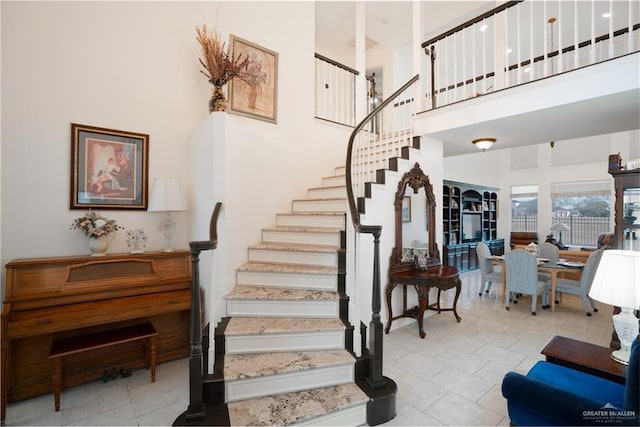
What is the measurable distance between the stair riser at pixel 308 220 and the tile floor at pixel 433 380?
161cm

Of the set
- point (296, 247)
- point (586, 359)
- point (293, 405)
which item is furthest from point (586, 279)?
point (293, 405)

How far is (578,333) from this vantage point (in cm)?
377

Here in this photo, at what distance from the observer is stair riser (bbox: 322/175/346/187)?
4219 millimetres

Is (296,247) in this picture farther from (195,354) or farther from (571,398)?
(571,398)

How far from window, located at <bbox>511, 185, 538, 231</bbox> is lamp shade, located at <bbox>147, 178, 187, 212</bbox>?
1024 centimetres

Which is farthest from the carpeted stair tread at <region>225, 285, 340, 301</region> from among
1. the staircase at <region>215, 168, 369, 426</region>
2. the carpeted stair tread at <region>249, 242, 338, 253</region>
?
the carpeted stair tread at <region>249, 242, 338, 253</region>

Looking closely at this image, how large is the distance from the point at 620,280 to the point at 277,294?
255cm

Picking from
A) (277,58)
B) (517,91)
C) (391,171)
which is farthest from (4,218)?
(517,91)

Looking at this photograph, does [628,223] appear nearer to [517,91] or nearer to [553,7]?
[517,91]

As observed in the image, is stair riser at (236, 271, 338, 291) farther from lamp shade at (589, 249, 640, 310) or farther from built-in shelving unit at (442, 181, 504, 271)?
built-in shelving unit at (442, 181, 504, 271)

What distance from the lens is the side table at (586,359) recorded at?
1899 millimetres

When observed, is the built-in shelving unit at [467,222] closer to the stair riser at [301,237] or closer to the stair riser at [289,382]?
the stair riser at [301,237]

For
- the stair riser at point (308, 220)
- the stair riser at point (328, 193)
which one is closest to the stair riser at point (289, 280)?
the stair riser at point (308, 220)

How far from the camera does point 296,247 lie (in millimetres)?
3299
